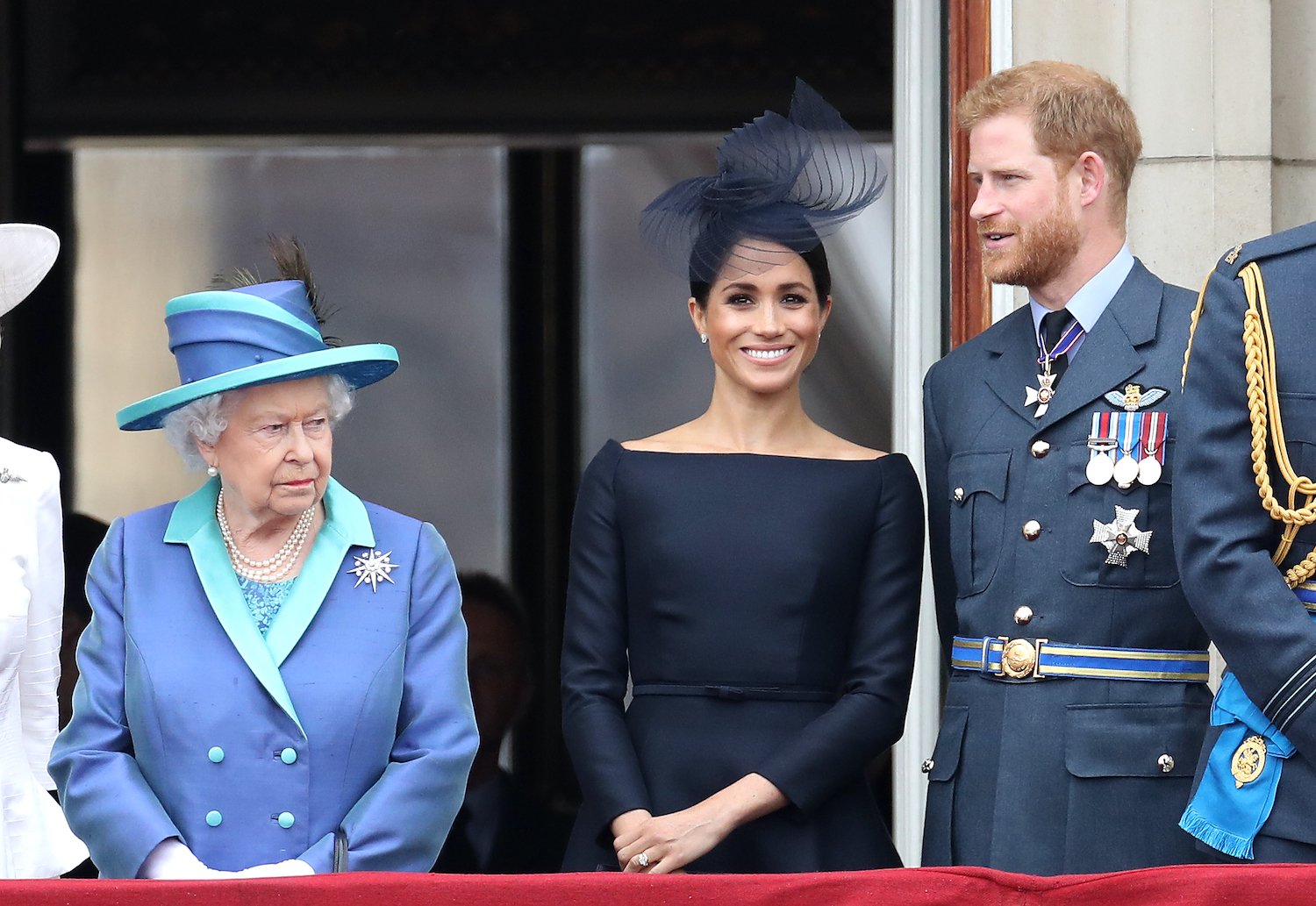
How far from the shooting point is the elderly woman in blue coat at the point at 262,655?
2.91 m

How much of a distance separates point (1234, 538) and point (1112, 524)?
1.30 ft

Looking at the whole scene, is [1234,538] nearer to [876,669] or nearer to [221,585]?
[876,669]

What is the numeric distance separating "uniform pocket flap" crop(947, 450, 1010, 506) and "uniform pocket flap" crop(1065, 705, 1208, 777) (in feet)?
1.23

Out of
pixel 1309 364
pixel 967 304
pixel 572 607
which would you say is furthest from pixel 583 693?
pixel 967 304

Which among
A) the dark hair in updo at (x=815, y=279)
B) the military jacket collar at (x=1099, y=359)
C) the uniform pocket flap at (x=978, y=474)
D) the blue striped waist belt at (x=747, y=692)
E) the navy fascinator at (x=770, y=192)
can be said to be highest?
the navy fascinator at (x=770, y=192)

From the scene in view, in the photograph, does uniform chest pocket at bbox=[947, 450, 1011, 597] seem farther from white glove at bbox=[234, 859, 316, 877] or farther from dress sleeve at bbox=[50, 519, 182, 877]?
dress sleeve at bbox=[50, 519, 182, 877]

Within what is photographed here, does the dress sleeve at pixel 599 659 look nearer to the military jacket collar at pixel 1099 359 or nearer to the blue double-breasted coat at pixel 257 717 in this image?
the blue double-breasted coat at pixel 257 717

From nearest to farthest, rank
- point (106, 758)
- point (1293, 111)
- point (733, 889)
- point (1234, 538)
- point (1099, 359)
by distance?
point (733, 889) < point (1234, 538) < point (106, 758) < point (1099, 359) < point (1293, 111)

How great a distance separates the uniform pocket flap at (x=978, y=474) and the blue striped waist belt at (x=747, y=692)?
0.38m

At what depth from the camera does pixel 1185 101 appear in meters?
4.23

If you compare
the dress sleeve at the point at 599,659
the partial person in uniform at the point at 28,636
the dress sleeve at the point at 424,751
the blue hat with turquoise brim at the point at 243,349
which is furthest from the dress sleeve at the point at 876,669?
the partial person in uniform at the point at 28,636

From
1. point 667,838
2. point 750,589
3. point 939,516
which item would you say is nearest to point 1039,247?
point 939,516

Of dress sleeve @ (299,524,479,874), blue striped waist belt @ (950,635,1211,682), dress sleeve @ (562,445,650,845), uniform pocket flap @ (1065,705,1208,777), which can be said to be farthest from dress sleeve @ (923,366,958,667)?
dress sleeve @ (299,524,479,874)

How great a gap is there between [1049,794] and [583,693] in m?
0.72
